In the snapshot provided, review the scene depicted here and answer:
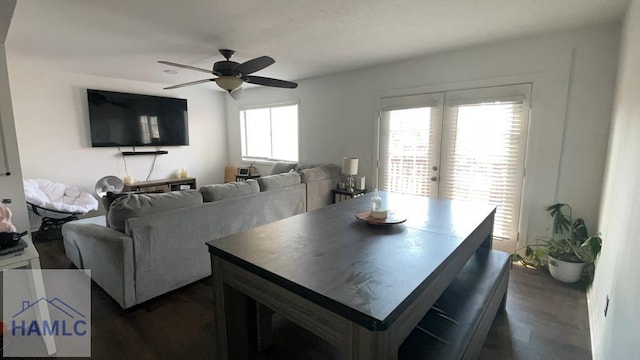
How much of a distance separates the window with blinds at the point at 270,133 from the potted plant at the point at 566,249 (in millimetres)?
3889

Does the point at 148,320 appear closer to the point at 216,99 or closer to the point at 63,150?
the point at 63,150

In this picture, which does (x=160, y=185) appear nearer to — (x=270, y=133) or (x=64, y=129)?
(x=64, y=129)

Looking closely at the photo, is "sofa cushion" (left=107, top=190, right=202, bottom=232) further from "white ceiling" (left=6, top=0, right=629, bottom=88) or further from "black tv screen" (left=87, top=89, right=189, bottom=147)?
"black tv screen" (left=87, top=89, right=189, bottom=147)

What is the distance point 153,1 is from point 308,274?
232 centimetres

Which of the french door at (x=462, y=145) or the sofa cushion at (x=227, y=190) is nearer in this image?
the sofa cushion at (x=227, y=190)

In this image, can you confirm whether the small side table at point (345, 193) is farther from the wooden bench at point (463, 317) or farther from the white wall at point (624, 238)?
the white wall at point (624, 238)

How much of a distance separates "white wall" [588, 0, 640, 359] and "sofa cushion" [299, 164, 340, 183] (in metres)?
2.94

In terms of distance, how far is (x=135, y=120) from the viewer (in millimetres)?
5094

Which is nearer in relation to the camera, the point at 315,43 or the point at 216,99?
the point at 315,43

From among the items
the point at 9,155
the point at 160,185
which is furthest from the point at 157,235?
the point at 160,185

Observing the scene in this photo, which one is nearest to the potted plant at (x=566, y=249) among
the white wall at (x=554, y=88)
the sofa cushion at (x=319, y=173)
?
the white wall at (x=554, y=88)

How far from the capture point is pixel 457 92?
3367 mm

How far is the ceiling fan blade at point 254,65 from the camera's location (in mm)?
2635

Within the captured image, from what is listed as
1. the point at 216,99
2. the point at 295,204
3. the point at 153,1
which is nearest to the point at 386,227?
the point at 295,204
